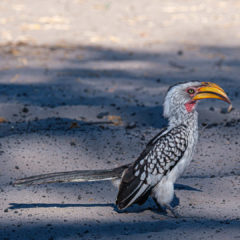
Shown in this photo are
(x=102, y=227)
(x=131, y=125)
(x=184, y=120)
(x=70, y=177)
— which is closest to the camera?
(x=102, y=227)

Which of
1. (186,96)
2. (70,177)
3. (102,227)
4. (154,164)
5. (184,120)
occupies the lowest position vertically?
(102,227)

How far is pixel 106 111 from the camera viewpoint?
7023 millimetres

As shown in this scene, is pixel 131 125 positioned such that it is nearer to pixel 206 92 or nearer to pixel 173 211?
pixel 206 92

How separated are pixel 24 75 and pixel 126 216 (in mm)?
5123

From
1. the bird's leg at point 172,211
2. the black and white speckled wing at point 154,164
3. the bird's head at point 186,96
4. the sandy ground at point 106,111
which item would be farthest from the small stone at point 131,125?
the bird's leg at point 172,211

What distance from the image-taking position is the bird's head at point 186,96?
439cm

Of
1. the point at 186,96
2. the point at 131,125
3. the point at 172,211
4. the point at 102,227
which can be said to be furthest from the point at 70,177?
the point at 131,125

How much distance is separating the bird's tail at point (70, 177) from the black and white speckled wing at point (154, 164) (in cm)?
12

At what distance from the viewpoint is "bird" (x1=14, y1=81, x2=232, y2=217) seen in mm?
4141

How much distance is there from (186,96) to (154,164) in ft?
2.17

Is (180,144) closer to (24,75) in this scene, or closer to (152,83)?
(152,83)

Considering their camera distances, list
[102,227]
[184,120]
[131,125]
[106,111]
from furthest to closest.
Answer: [106,111]
[131,125]
[184,120]
[102,227]

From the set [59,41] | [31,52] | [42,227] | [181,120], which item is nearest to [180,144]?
[181,120]

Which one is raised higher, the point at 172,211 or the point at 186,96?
the point at 186,96
